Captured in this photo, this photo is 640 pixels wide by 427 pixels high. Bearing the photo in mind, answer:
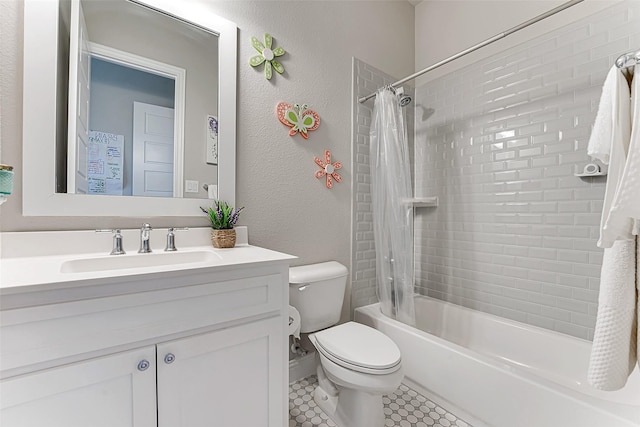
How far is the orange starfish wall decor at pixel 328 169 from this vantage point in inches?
72.9

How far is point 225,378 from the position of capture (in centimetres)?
98

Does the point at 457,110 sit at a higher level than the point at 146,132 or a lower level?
higher

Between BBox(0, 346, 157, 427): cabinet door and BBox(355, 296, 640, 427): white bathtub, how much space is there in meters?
1.34

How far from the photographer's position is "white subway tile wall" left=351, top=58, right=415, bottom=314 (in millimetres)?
2053

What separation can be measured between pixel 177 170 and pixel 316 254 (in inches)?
36.9

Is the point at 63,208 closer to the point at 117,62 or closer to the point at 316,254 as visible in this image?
the point at 117,62

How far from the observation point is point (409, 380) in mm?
1735

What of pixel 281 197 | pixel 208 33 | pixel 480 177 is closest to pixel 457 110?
pixel 480 177

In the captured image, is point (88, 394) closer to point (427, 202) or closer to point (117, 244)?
A: point (117, 244)

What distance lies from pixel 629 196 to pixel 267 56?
163 cm

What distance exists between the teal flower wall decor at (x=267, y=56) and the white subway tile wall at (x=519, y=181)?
0.71 meters

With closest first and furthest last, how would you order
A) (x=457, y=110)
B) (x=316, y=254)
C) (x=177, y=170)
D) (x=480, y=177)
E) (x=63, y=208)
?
(x=63, y=208)
(x=177, y=170)
(x=316, y=254)
(x=480, y=177)
(x=457, y=110)

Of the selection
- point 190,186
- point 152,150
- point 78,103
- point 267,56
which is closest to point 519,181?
point 267,56

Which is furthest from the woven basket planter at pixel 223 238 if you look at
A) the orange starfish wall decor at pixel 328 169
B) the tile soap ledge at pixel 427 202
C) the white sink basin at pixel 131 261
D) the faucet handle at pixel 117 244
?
the tile soap ledge at pixel 427 202
